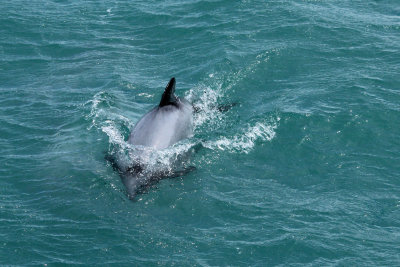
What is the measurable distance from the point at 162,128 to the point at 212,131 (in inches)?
116

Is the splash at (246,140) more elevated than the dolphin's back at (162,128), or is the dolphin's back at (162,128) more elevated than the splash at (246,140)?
the dolphin's back at (162,128)

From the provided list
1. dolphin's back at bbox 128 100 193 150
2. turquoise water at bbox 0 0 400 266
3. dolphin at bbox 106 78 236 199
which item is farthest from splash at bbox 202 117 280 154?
dolphin's back at bbox 128 100 193 150

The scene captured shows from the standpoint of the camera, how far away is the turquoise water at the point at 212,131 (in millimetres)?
20172

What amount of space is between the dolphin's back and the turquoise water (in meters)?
0.54

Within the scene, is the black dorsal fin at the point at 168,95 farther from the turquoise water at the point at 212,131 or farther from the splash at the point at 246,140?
the splash at the point at 246,140

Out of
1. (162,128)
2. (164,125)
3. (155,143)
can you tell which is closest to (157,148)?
(155,143)

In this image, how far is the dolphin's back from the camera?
25016 mm

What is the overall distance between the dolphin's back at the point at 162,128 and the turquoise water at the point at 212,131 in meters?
0.54

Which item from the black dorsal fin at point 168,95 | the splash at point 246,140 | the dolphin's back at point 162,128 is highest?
the black dorsal fin at point 168,95

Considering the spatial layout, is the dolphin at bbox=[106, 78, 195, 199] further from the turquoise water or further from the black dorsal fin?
the turquoise water

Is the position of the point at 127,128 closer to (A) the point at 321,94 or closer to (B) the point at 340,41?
(A) the point at 321,94

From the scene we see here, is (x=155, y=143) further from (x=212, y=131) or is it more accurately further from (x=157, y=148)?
(x=212, y=131)

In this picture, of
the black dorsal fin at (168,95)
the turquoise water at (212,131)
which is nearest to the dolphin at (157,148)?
the black dorsal fin at (168,95)

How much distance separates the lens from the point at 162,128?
25.5 meters
